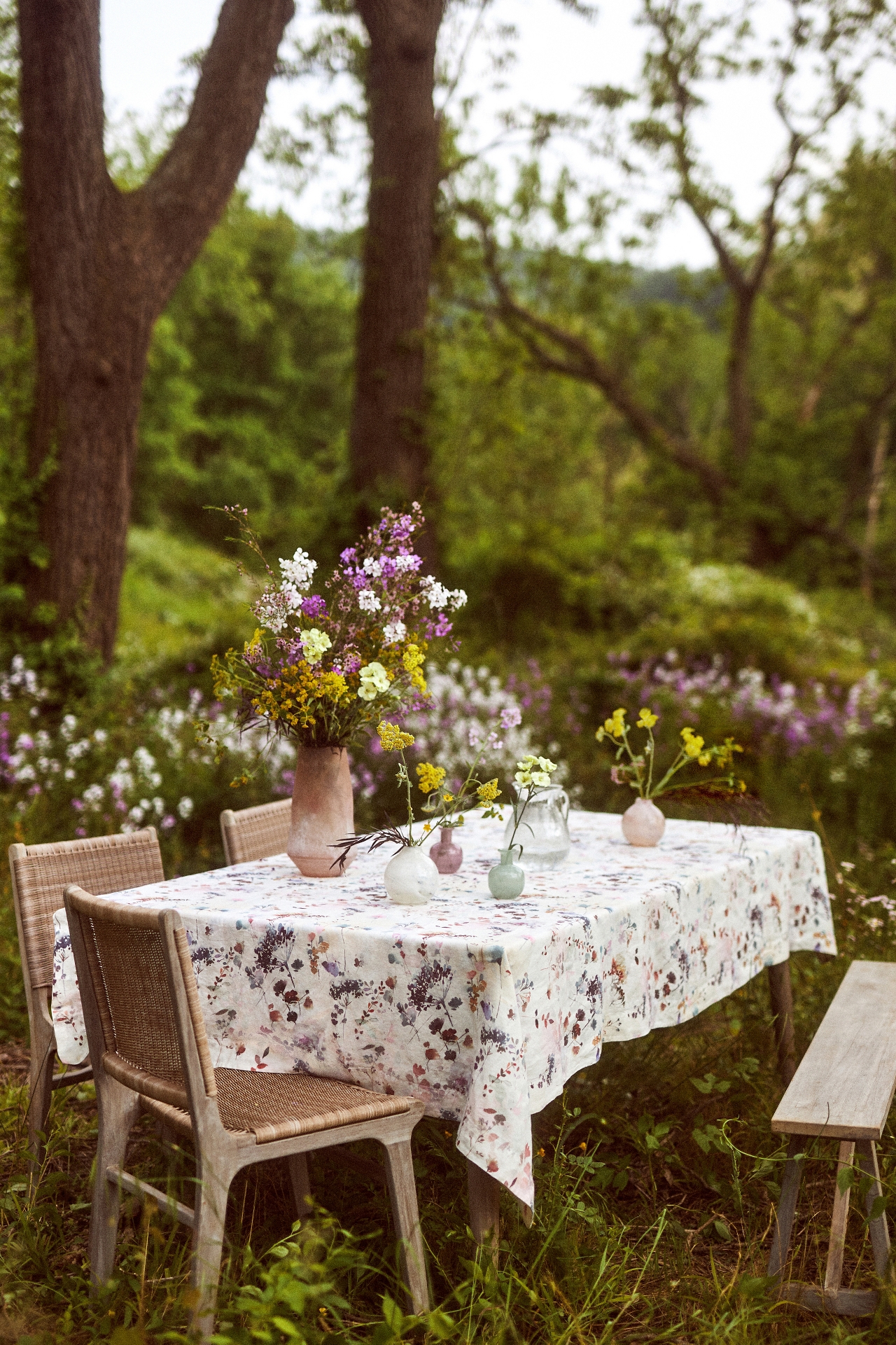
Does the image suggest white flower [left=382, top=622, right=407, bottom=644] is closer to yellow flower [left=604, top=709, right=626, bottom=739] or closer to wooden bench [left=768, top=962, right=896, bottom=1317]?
yellow flower [left=604, top=709, right=626, bottom=739]

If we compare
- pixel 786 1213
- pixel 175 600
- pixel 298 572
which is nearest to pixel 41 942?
pixel 298 572

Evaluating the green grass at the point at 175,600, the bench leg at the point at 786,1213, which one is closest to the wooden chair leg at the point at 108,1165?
the bench leg at the point at 786,1213

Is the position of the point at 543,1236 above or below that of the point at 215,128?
below

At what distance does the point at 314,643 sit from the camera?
3293 mm

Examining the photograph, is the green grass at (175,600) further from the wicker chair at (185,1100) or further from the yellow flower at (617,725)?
the wicker chair at (185,1100)

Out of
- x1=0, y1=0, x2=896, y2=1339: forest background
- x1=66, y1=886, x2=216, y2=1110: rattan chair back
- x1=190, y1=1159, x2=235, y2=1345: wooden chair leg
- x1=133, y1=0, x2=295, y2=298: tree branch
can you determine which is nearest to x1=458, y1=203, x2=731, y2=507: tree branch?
x1=0, y1=0, x2=896, y2=1339: forest background

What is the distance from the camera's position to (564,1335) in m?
2.79

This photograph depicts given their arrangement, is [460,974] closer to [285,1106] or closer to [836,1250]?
[285,1106]

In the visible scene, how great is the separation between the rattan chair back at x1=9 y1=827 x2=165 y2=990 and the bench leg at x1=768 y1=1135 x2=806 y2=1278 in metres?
2.07

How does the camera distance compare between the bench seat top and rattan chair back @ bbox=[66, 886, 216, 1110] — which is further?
the bench seat top

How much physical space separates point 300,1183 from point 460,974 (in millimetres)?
1164

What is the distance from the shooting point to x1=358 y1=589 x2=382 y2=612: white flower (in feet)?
11.2

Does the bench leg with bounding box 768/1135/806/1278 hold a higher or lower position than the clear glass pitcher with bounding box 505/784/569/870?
lower

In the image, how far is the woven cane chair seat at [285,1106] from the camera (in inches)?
107
